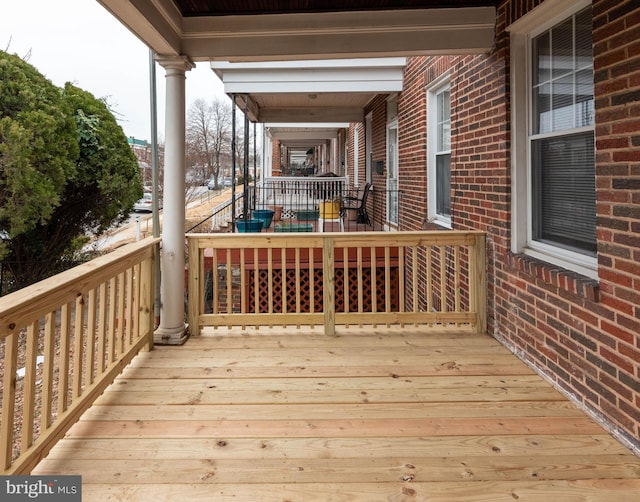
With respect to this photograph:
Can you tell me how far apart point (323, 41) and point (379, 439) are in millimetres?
2844

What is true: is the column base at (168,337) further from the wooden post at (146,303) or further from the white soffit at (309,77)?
the white soffit at (309,77)

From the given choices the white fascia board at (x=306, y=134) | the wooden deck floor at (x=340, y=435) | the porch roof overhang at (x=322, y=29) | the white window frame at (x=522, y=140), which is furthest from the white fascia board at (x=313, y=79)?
the white fascia board at (x=306, y=134)

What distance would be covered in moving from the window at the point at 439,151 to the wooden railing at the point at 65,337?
3.04 metres

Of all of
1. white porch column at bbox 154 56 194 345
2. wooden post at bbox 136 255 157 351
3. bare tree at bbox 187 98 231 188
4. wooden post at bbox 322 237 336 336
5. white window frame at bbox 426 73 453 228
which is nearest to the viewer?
wooden post at bbox 136 255 157 351

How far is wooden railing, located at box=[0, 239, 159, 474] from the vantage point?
72.0 inches

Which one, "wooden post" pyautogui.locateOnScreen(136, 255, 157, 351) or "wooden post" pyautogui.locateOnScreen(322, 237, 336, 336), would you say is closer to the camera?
"wooden post" pyautogui.locateOnScreen(136, 255, 157, 351)

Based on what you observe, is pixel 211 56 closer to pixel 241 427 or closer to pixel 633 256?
pixel 241 427

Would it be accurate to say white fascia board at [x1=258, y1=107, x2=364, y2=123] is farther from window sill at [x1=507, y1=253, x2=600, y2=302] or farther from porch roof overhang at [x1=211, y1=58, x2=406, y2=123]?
window sill at [x1=507, y1=253, x2=600, y2=302]

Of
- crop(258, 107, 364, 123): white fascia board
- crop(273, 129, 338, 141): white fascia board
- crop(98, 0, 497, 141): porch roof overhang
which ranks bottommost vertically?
crop(98, 0, 497, 141): porch roof overhang

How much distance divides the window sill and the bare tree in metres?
13.7

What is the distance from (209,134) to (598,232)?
18888 mm

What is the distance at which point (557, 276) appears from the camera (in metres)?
2.73

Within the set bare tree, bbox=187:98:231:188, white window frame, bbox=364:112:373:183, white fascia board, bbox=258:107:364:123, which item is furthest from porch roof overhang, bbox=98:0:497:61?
bare tree, bbox=187:98:231:188

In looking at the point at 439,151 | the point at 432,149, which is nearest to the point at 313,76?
the point at 432,149
